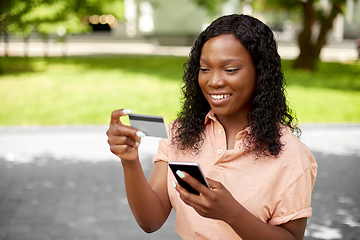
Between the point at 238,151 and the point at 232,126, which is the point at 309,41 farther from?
the point at 238,151

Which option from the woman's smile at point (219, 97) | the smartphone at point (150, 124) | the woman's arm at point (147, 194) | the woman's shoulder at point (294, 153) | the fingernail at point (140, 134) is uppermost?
the woman's smile at point (219, 97)

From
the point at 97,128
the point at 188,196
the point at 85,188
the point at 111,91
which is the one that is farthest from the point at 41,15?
the point at 188,196

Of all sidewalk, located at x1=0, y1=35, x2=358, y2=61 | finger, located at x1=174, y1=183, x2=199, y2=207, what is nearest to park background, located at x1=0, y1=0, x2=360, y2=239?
sidewalk, located at x1=0, y1=35, x2=358, y2=61

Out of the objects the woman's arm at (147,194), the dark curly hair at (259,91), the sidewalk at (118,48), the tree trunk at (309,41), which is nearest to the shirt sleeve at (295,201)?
the dark curly hair at (259,91)

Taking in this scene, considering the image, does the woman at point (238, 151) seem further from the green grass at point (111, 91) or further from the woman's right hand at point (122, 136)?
the green grass at point (111, 91)

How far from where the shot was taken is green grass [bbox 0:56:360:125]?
10.0 metres

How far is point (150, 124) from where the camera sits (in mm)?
1396

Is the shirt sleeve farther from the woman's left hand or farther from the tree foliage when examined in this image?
the tree foliage

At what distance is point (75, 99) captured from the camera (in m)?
11.4

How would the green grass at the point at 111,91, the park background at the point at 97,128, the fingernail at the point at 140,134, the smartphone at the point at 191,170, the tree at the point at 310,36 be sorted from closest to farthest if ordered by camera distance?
the smartphone at the point at 191,170
the fingernail at the point at 140,134
the park background at the point at 97,128
the green grass at the point at 111,91
the tree at the point at 310,36

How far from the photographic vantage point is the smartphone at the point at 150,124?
1375mm

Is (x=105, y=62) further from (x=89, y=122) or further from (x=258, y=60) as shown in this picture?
(x=258, y=60)

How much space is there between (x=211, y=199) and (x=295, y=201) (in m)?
0.37

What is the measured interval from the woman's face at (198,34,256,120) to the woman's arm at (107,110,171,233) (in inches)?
14.5
